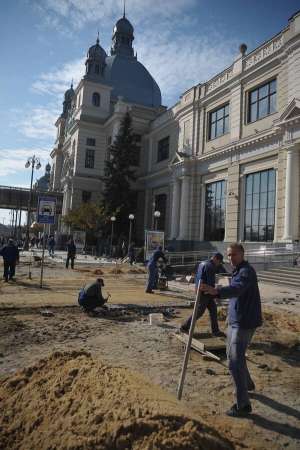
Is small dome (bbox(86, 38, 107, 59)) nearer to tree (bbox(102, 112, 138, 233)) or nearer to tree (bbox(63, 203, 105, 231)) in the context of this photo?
tree (bbox(102, 112, 138, 233))

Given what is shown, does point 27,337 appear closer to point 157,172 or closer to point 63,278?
point 63,278

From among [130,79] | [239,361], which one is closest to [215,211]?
[239,361]

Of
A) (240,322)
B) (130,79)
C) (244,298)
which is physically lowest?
(240,322)

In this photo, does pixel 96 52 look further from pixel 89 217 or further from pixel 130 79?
pixel 89 217

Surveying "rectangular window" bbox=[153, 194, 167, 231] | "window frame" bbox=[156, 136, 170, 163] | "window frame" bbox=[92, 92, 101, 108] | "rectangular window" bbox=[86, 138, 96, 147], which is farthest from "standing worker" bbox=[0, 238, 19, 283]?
"window frame" bbox=[92, 92, 101, 108]

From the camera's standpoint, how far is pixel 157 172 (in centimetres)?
3703

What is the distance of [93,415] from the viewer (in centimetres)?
287

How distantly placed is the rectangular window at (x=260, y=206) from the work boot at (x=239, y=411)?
62.1ft

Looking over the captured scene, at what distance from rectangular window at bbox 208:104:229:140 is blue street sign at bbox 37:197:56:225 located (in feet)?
59.2

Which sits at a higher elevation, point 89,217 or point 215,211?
point 215,211

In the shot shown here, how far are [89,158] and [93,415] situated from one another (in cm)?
4494

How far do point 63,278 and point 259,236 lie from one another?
42.4 ft

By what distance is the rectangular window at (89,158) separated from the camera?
150 feet

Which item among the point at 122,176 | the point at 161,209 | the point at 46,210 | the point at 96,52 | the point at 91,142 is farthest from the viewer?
the point at 96,52
